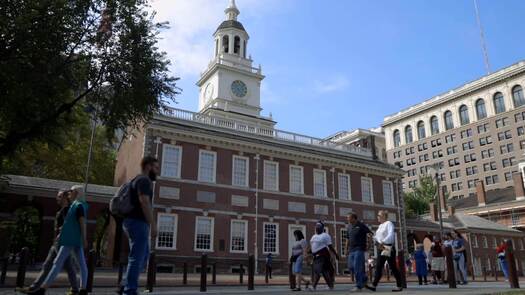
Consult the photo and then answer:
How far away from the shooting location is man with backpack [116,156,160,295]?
5703mm

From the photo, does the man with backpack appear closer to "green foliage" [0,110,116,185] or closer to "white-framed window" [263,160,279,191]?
"white-framed window" [263,160,279,191]

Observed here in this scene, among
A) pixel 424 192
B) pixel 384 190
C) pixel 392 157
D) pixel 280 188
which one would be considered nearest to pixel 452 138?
pixel 392 157

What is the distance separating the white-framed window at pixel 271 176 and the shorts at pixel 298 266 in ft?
62.7

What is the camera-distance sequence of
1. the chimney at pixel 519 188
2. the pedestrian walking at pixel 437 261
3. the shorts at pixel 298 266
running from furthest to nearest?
the chimney at pixel 519 188 < the pedestrian walking at pixel 437 261 < the shorts at pixel 298 266

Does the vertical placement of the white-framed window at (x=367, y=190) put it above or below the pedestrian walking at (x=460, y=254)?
above

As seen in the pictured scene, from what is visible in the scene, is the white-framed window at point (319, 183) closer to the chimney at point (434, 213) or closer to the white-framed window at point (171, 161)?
the white-framed window at point (171, 161)

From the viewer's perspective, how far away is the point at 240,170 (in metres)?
30.9

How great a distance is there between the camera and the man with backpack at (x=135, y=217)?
5.70 meters

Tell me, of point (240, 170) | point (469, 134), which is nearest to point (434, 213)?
point (240, 170)

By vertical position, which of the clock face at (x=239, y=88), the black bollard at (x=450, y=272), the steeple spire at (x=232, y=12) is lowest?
the black bollard at (x=450, y=272)

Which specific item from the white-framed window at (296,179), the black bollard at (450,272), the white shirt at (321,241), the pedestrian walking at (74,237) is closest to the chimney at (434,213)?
the white-framed window at (296,179)

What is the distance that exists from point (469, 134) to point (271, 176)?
200 ft

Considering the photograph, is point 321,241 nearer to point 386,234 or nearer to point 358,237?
point 358,237

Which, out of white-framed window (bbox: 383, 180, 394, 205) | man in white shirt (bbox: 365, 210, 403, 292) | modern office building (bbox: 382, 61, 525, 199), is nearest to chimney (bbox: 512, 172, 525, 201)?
modern office building (bbox: 382, 61, 525, 199)
